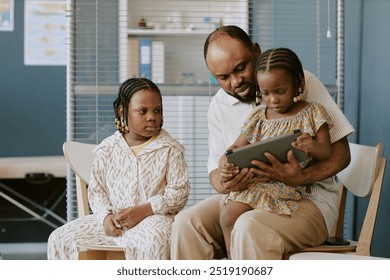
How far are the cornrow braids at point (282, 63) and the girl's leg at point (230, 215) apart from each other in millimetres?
322

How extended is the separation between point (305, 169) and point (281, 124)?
128 mm

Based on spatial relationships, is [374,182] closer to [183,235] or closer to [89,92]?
[183,235]

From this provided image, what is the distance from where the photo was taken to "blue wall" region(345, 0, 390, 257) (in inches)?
83.0

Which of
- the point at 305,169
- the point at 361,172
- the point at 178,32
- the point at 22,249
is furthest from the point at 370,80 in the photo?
the point at 22,249

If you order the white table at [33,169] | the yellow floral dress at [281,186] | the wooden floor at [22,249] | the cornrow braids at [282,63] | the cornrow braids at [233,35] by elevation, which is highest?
the cornrow braids at [233,35]

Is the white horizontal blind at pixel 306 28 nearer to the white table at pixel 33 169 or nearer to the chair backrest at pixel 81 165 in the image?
the chair backrest at pixel 81 165

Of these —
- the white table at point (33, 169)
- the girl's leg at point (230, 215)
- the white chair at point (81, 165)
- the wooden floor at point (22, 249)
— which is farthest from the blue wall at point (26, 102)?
the girl's leg at point (230, 215)

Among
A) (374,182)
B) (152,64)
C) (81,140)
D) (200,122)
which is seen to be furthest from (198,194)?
(152,64)

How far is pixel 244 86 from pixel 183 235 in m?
0.42

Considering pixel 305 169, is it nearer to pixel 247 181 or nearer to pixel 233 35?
pixel 247 181

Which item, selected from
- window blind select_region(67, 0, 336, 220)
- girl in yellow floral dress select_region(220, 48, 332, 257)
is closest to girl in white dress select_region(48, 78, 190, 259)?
girl in yellow floral dress select_region(220, 48, 332, 257)

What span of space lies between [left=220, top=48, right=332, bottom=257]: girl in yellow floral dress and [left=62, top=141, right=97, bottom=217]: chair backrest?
1.84ft

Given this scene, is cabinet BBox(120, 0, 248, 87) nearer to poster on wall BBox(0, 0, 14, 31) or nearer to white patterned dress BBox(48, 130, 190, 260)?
poster on wall BBox(0, 0, 14, 31)

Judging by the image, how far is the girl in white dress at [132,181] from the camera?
174 centimetres
